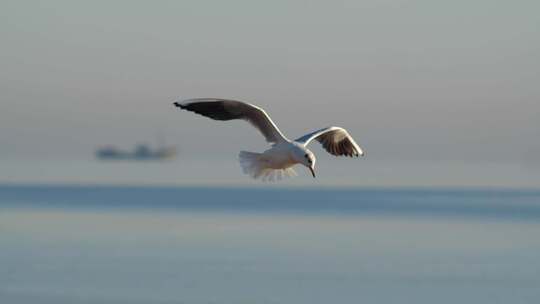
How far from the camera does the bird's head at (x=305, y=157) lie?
54.0 feet

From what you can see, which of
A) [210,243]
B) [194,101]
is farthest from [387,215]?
[194,101]

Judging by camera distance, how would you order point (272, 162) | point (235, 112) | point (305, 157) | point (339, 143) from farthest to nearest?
point (339, 143)
point (235, 112)
point (272, 162)
point (305, 157)

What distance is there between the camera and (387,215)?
171 feet

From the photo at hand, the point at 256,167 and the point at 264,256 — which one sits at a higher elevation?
the point at 264,256

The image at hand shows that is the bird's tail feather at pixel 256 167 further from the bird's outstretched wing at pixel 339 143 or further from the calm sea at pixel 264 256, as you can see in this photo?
the calm sea at pixel 264 256

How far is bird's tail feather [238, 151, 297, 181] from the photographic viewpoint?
1722 cm

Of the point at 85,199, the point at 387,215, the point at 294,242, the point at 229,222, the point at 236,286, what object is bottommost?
the point at 236,286

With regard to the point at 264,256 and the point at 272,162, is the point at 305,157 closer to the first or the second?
the point at 272,162

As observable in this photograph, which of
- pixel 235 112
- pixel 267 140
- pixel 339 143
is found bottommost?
pixel 267 140

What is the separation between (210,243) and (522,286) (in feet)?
38.1

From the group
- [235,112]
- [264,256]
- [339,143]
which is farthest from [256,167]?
[264,256]

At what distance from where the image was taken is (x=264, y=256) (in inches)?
1235

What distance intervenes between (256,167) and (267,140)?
2.06ft

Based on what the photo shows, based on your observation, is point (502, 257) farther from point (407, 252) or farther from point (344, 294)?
point (344, 294)
